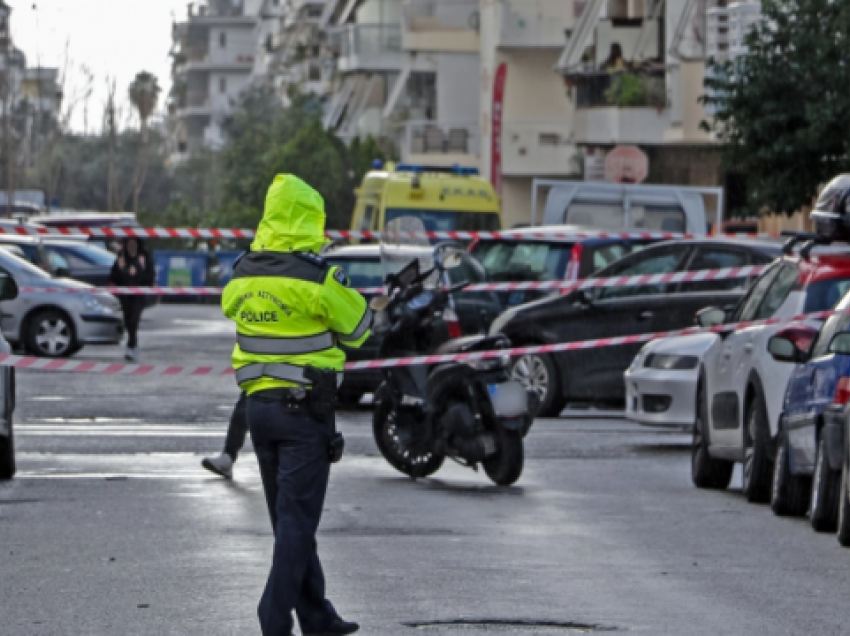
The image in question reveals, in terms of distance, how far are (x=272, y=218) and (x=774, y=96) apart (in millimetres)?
22219

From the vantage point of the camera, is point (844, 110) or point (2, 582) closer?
point (2, 582)

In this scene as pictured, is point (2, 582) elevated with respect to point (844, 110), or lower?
lower

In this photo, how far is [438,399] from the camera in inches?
594

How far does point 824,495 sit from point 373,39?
71505mm

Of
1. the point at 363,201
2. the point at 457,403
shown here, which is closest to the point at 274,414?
the point at 457,403

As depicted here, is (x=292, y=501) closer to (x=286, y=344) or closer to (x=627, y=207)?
(x=286, y=344)

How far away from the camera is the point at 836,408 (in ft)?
38.5

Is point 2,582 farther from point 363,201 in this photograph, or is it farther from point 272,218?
point 363,201

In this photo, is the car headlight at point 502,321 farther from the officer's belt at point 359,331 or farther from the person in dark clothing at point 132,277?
the officer's belt at point 359,331

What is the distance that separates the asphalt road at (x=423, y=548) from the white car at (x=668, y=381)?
12.6 inches

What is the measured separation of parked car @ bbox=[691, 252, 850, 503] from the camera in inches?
547

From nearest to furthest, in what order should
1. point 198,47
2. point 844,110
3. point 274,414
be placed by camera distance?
point 274,414, point 844,110, point 198,47

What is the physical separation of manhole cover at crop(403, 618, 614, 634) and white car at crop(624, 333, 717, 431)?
9.46 meters

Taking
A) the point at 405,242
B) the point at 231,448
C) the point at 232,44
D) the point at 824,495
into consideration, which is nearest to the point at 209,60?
the point at 232,44
